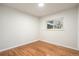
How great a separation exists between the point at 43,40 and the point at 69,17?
1.42 m

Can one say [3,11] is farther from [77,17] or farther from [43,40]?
[77,17]

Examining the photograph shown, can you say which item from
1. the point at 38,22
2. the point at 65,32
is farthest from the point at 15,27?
the point at 65,32

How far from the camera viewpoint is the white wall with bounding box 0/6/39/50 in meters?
2.24

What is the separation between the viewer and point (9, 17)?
2391mm

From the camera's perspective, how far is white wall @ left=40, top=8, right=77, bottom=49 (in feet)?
7.42

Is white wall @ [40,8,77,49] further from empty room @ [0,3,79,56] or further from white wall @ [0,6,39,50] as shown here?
white wall @ [0,6,39,50]

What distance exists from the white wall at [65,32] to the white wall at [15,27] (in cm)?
33

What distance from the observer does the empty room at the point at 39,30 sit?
7.20 ft

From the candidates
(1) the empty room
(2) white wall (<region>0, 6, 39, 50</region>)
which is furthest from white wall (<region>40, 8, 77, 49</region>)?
(2) white wall (<region>0, 6, 39, 50</region>)

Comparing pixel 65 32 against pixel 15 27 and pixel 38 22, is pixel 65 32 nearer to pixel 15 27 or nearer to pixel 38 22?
pixel 38 22

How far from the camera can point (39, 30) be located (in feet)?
8.34

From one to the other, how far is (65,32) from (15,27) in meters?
2.06

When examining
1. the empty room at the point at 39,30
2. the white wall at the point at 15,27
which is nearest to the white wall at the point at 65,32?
the empty room at the point at 39,30

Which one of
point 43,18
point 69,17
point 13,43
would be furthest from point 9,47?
point 69,17
